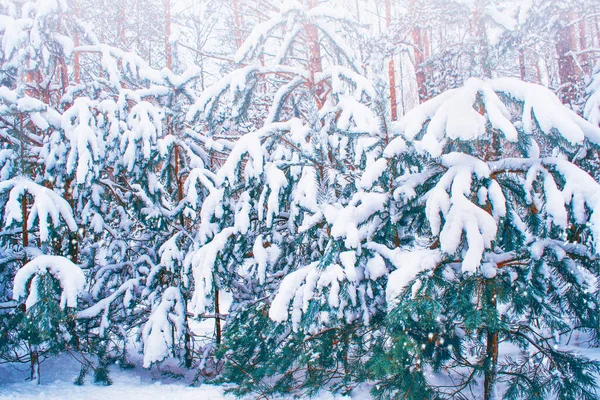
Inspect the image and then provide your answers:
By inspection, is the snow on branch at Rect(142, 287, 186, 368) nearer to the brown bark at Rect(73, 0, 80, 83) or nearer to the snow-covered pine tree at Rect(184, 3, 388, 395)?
the snow-covered pine tree at Rect(184, 3, 388, 395)

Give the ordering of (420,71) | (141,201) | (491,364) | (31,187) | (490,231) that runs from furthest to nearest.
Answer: (420,71)
(141,201)
(31,187)
(491,364)
(490,231)

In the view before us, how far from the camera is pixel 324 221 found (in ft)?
12.6

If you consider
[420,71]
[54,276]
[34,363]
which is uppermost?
[420,71]

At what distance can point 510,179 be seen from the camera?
339cm

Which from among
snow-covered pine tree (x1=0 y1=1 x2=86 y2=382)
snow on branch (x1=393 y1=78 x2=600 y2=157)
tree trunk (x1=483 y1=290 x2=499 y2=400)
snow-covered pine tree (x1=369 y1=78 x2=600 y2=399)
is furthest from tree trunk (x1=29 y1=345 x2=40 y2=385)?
snow on branch (x1=393 y1=78 x2=600 y2=157)

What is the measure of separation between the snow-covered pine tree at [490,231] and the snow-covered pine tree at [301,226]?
472 mm

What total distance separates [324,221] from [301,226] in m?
0.22

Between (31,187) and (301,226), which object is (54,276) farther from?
(301,226)

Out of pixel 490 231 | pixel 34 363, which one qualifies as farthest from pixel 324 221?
pixel 34 363

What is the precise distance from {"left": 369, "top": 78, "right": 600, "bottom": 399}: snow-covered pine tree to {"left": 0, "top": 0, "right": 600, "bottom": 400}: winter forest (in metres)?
0.02

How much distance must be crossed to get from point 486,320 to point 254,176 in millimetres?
2744

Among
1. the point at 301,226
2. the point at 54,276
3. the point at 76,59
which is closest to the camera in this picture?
the point at 301,226

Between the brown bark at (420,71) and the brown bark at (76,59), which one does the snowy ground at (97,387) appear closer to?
the brown bark at (76,59)

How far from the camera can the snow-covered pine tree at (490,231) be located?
2.79 m
